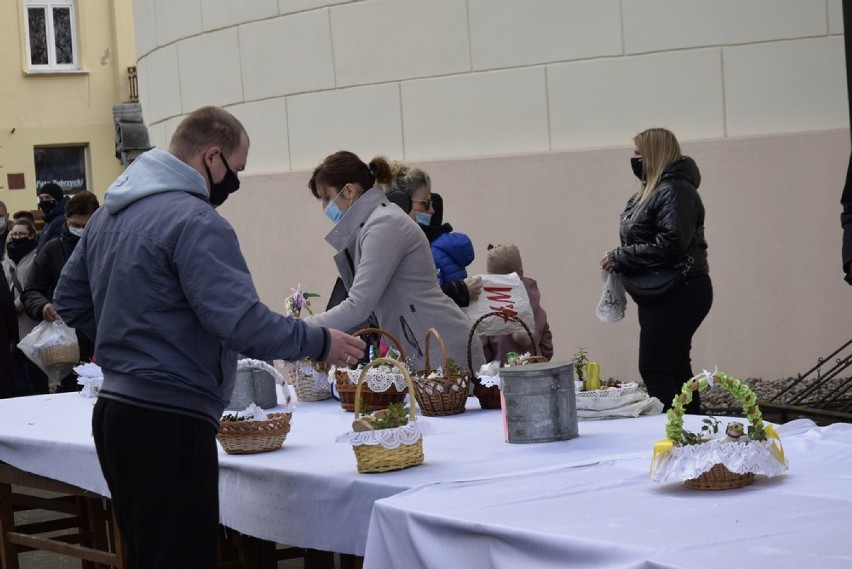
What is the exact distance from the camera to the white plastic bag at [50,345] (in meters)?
8.23

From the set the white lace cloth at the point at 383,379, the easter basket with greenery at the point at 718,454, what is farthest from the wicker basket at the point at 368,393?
the easter basket with greenery at the point at 718,454

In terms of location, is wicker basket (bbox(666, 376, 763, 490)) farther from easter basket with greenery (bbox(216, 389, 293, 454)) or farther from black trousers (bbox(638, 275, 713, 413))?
black trousers (bbox(638, 275, 713, 413))

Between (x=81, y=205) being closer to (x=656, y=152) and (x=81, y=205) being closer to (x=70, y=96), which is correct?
(x=656, y=152)

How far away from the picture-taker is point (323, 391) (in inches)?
189

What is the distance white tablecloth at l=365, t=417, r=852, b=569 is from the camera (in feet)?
7.43

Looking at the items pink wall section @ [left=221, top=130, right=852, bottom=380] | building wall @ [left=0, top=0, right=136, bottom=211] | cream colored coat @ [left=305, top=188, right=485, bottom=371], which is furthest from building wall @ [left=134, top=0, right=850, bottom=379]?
building wall @ [left=0, top=0, right=136, bottom=211]

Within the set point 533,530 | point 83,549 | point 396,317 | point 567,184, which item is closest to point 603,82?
point 567,184

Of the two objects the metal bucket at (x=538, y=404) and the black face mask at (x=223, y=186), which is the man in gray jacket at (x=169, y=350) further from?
the metal bucket at (x=538, y=404)

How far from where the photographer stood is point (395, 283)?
15.7 feet

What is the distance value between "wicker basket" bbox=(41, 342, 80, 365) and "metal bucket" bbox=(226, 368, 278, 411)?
3878 mm

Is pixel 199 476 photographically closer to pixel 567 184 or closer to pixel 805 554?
pixel 805 554

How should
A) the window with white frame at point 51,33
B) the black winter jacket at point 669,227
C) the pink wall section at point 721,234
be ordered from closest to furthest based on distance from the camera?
the black winter jacket at point 669,227
the pink wall section at point 721,234
the window with white frame at point 51,33

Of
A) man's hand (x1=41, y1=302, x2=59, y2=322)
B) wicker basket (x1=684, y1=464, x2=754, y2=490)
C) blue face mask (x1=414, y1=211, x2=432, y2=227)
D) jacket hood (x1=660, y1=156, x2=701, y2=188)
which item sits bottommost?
wicker basket (x1=684, y1=464, x2=754, y2=490)

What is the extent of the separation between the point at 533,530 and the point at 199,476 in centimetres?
95
